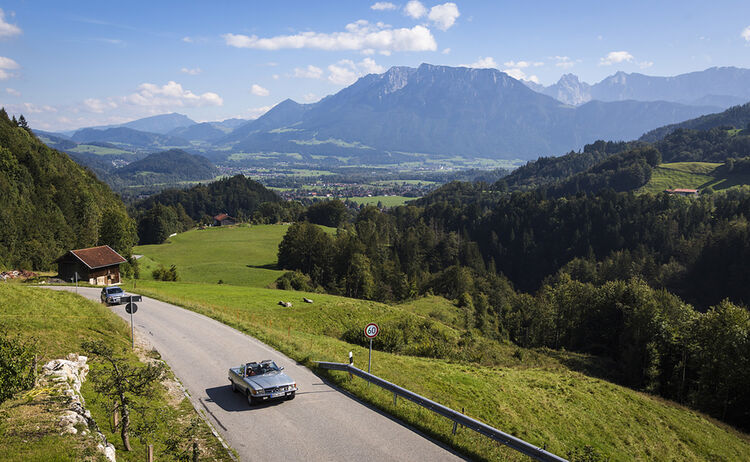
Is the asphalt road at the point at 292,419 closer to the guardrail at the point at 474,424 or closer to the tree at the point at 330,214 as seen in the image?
the guardrail at the point at 474,424

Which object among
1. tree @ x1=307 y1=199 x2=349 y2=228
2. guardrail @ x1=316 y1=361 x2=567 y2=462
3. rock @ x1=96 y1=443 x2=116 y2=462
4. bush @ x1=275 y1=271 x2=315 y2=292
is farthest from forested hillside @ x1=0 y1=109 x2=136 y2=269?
tree @ x1=307 y1=199 x2=349 y2=228

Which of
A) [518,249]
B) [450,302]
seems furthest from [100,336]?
[518,249]

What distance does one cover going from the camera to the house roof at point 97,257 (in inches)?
2226

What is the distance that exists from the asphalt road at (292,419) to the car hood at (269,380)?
2.92 ft

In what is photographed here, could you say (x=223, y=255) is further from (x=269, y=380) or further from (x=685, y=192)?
(x=685, y=192)

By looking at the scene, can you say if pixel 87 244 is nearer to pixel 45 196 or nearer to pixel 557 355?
pixel 45 196

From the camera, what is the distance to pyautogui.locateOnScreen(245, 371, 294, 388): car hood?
60.2 feet

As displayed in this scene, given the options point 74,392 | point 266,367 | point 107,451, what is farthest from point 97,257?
point 107,451

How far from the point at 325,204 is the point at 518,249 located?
265 ft

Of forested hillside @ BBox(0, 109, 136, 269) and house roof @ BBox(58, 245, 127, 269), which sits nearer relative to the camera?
house roof @ BBox(58, 245, 127, 269)

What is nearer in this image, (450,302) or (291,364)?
→ (291,364)

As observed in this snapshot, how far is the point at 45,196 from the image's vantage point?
308 feet

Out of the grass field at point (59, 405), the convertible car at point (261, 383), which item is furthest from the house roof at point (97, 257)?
the convertible car at point (261, 383)

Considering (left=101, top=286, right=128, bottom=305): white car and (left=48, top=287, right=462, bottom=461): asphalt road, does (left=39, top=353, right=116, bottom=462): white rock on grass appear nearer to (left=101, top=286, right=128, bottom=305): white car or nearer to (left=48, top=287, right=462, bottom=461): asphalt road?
(left=48, top=287, right=462, bottom=461): asphalt road
